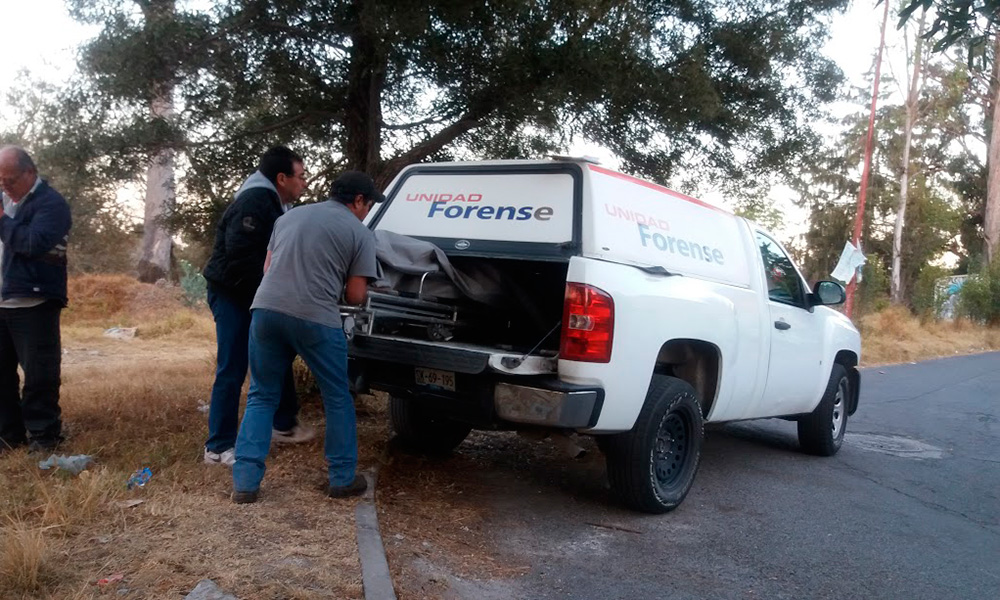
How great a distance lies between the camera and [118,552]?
12.2ft

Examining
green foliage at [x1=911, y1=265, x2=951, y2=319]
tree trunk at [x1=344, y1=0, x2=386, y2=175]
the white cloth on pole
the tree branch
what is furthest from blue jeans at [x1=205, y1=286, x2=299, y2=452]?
green foliage at [x1=911, y1=265, x2=951, y2=319]

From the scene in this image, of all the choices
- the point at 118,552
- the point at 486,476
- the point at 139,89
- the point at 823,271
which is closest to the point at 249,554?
the point at 118,552

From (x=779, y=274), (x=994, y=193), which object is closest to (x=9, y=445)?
(x=779, y=274)

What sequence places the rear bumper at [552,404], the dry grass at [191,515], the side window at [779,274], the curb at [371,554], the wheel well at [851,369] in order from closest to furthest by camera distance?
1. the dry grass at [191,515]
2. the curb at [371,554]
3. the rear bumper at [552,404]
4. the side window at [779,274]
5. the wheel well at [851,369]

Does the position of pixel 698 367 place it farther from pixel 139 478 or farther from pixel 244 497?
pixel 139 478

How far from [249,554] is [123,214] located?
1758 centimetres

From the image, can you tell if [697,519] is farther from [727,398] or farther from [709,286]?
[709,286]

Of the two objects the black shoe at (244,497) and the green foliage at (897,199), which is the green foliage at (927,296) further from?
the black shoe at (244,497)

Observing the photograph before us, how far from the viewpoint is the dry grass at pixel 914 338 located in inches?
760

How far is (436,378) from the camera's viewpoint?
16.3 ft

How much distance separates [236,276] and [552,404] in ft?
6.80

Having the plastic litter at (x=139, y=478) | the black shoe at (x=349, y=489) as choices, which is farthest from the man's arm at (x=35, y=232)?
the black shoe at (x=349, y=489)

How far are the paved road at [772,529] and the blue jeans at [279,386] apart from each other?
3.36 feet

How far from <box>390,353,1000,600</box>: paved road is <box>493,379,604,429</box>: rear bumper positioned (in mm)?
692
